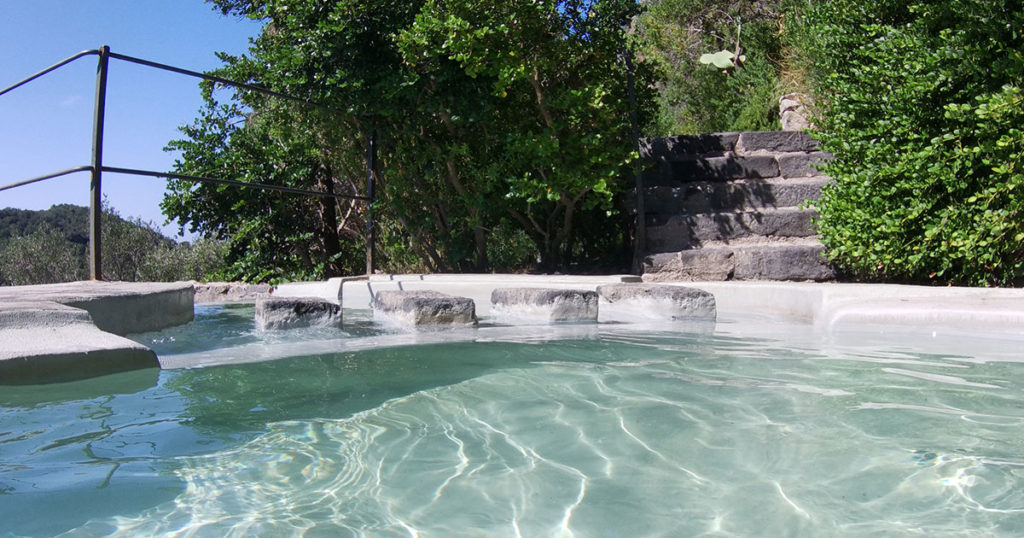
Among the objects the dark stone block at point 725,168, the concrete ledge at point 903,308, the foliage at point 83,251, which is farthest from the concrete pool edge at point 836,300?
the foliage at point 83,251

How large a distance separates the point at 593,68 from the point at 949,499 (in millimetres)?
5537

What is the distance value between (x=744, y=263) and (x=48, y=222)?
54.4ft

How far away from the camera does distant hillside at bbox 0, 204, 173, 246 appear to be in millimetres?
16141

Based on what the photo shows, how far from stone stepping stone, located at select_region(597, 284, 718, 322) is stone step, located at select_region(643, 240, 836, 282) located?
1.46 meters

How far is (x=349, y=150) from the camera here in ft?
24.4

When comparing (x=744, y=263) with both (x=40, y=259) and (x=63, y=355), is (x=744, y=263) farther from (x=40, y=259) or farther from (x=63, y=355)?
(x=40, y=259)

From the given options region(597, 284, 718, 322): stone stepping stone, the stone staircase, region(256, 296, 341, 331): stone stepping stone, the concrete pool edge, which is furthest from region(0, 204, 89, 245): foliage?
region(597, 284, 718, 322): stone stepping stone

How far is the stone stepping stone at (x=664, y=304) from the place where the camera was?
439 cm

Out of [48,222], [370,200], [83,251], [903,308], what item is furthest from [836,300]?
[48,222]

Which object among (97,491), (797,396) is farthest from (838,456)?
(97,491)

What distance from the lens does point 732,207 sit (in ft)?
22.3

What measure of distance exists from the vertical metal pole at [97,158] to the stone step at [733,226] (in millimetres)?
4399

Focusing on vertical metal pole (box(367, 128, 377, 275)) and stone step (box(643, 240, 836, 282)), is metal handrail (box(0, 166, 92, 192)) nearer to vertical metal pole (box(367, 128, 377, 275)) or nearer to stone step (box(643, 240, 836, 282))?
vertical metal pole (box(367, 128, 377, 275))

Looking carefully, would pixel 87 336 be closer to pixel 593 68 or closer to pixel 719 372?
pixel 719 372
